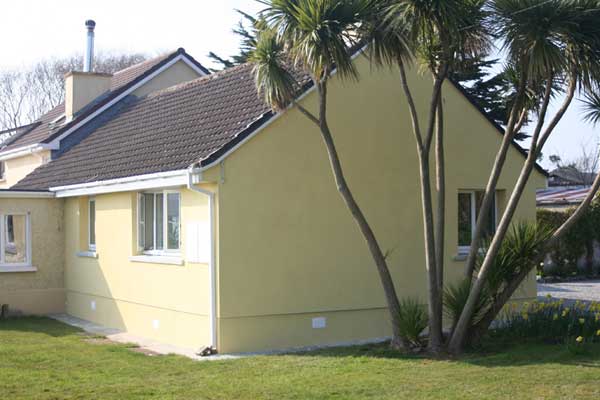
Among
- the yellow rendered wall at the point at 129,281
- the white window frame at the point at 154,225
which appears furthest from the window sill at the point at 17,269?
the white window frame at the point at 154,225

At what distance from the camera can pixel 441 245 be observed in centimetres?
1314

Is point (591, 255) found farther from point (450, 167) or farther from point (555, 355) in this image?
point (555, 355)

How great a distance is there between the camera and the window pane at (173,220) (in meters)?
15.6

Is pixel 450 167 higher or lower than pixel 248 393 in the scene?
higher

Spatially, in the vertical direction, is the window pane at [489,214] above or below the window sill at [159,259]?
above

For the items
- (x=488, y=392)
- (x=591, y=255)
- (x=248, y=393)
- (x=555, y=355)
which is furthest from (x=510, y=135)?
(x=591, y=255)

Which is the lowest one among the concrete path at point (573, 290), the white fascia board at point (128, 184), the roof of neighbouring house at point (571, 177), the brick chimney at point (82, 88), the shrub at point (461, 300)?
the concrete path at point (573, 290)

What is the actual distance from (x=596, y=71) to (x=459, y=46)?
2067 millimetres

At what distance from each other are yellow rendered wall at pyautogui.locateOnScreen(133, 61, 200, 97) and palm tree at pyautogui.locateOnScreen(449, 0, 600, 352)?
14711mm

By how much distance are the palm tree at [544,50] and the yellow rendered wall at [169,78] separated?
48.3ft

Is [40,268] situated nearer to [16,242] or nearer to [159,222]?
[16,242]

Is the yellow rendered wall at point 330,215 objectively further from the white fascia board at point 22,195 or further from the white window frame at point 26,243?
the white window frame at point 26,243

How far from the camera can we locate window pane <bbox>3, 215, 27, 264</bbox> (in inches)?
797

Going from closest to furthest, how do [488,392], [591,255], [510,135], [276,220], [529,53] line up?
1. [488,392]
2. [529,53]
3. [510,135]
4. [276,220]
5. [591,255]
